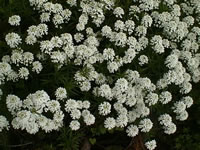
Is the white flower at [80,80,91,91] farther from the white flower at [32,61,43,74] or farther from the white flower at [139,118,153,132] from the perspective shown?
the white flower at [139,118,153,132]

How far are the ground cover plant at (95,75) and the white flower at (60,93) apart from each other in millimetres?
11

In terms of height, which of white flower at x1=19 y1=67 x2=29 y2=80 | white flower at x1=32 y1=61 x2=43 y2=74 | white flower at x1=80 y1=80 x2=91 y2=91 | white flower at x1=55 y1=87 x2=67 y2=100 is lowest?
white flower at x1=55 y1=87 x2=67 y2=100

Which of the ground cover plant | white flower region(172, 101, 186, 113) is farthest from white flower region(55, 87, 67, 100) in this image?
white flower region(172, 101, 186, 113)

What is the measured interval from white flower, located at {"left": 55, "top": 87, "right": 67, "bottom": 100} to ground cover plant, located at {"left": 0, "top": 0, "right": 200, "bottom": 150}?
1cm

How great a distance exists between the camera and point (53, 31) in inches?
170

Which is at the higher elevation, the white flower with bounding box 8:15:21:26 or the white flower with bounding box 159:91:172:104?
the white flower with bounding box 8:15:21:26

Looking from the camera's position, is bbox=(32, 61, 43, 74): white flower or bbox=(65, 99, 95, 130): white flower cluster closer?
bbox=(65, 99, 95, 130): white flower cluster

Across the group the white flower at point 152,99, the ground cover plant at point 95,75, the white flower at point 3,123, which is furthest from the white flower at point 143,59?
the white flower at point 3,123

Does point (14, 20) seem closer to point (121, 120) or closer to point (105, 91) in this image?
point (105, 91)

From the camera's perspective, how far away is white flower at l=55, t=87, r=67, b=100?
3761 mm

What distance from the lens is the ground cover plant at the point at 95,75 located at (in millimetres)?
3836

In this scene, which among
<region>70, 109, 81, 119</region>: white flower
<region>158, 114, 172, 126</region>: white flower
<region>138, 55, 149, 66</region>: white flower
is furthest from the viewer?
<region>138, 55, 149, 66</region>: white flower

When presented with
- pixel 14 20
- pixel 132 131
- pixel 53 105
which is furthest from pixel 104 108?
pixel 14 20

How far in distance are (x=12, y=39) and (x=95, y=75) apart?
96 centimetres
